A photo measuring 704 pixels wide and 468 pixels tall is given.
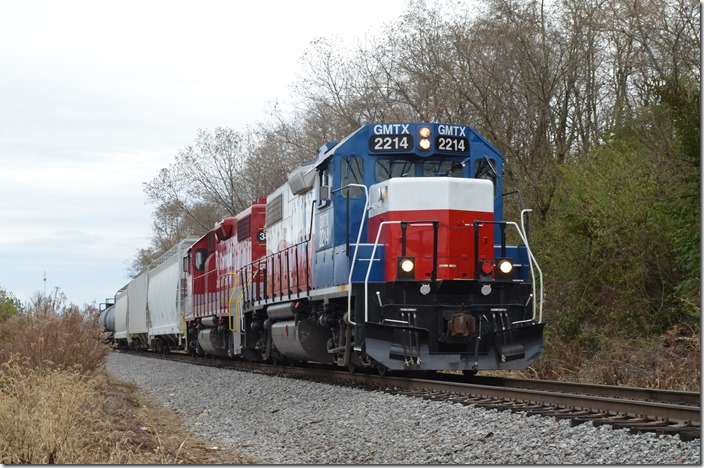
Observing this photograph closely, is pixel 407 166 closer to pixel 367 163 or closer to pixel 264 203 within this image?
pixel 367 163

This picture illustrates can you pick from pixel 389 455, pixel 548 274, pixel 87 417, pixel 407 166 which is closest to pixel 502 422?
pixel 389 455

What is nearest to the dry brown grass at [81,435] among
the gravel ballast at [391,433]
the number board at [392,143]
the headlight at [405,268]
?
the gravel ballast at [391,433]

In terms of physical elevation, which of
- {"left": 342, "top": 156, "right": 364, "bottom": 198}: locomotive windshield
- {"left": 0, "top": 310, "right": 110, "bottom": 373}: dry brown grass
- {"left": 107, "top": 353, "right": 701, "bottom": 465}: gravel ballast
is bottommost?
{"left": 107, "top": 353, "right": 701, "bottom": 465}: gravel ballast

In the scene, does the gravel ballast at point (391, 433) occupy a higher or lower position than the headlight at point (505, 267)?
lower

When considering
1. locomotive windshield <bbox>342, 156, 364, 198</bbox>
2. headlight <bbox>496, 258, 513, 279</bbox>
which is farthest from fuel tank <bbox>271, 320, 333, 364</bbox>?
headlight <bbox>496, 258, 513, 279</bbox>

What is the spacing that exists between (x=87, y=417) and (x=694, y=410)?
4.97 metres

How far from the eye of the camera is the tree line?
14.9 m

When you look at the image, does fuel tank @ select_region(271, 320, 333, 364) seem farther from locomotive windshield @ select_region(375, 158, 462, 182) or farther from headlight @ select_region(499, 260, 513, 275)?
headlight @ select_region(499, 260, 513, 275)

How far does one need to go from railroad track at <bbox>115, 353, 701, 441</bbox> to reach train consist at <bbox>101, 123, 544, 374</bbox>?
38cm

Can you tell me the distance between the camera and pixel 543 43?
70.5 ft

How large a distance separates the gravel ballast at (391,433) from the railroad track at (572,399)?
0.27 m

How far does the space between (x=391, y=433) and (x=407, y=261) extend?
3.35m

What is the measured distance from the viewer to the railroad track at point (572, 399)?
7.03 m

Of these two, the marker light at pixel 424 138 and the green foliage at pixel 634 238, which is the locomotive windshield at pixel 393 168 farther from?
the green foliage at pixel 634 238
